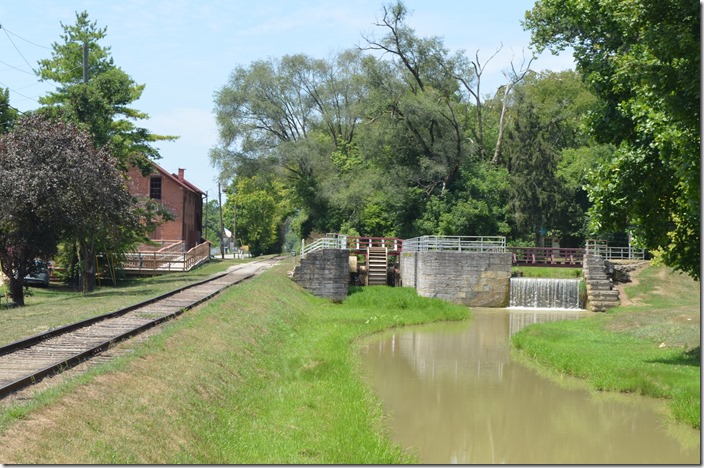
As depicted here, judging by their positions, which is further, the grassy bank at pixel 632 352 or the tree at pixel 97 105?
the tree at pixel 97 105

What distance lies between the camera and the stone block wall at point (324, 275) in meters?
43.6

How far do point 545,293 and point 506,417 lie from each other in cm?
2945

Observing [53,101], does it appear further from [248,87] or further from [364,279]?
[248,87]

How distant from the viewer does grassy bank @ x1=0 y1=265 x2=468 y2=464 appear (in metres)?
10.6

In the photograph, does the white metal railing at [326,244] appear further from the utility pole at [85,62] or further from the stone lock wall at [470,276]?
the utility pole at [85,62]

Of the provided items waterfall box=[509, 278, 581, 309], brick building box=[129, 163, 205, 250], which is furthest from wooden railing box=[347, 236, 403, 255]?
brick building box=[129, 163, 205, 250]

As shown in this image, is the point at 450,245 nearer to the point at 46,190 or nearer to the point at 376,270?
the point at 376,270

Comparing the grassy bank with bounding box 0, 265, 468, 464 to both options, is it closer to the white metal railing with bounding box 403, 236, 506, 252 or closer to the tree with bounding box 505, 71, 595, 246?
the white metal railing with bounding box 403, 236, 506, 252

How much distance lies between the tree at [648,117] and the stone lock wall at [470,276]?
23.1 m

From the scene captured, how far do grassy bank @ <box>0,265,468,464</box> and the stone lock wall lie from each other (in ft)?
68.3

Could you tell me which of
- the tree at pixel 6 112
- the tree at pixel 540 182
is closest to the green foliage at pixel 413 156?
the tree at pixel 540 182

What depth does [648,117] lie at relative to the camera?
18.5 meters

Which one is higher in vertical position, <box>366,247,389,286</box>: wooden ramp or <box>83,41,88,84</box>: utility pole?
<box>83,41,88,84</box>: utility pole

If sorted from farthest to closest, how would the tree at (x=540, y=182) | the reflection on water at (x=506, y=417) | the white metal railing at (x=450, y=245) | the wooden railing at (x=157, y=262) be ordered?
the tree at (x=540, y=182)
the wooden railing at (x=157, y=262)
the white metal railing at (x=450, y=245)
the reflection on water at (x=506, y=417)
